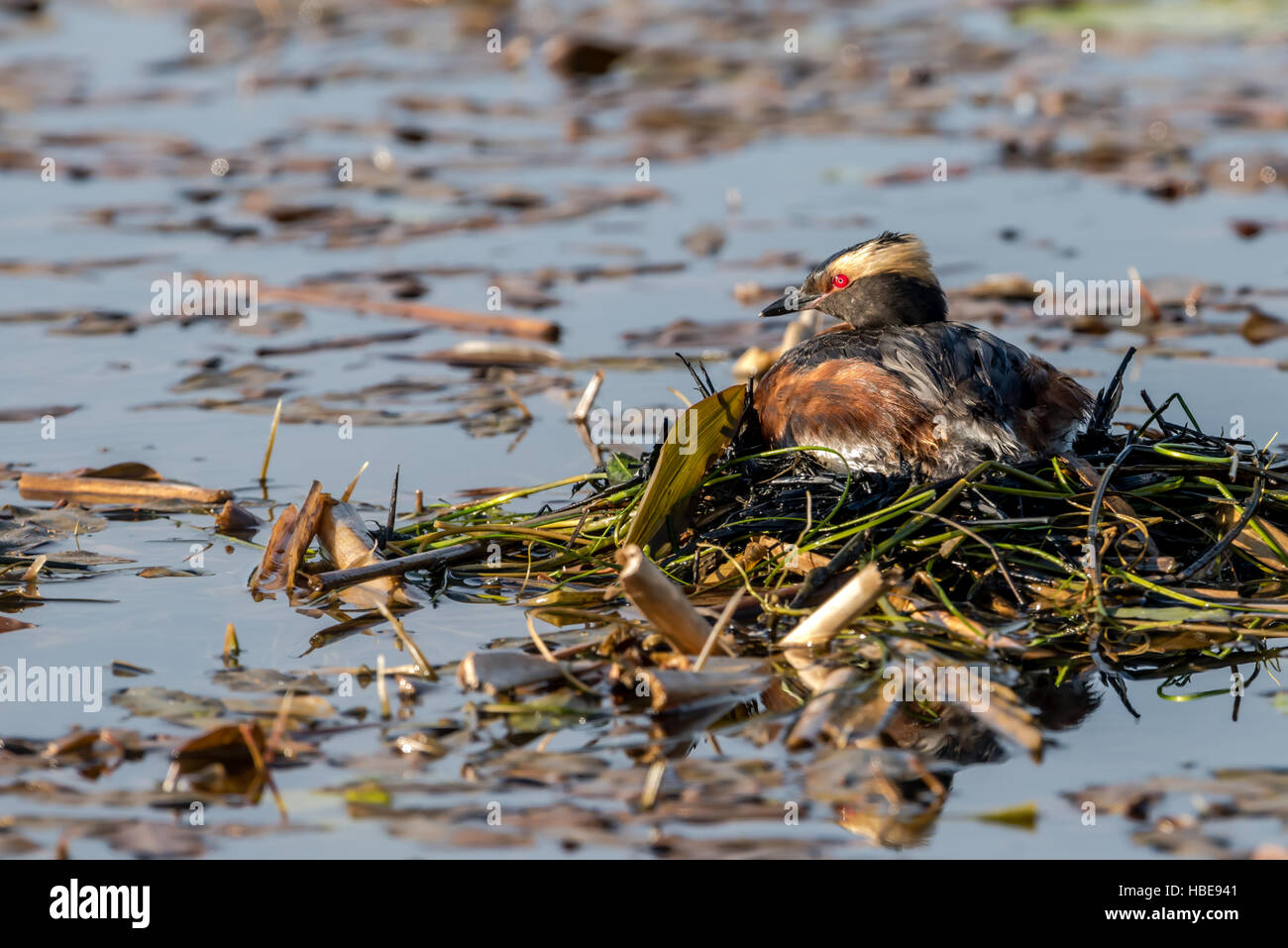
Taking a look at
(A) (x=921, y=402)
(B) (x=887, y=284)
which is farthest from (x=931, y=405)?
(B) (x=887, y=284)

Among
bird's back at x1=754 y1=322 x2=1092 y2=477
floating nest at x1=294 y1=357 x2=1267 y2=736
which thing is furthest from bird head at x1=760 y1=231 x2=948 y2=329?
floating nest at x1=294 y1=357 x2=1267 y2=736

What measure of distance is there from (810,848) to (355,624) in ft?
7.17

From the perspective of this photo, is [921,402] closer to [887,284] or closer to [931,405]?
[931,405]

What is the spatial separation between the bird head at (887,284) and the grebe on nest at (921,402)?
0.55ft

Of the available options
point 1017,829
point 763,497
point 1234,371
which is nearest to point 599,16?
point 1234,371

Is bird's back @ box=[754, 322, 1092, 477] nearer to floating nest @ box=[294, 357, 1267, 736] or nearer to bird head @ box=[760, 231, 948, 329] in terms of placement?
floating nest @ box=[294, 357, 1267, 736]

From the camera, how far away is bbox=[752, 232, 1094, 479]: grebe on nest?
597cm

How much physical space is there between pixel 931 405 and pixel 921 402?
4cm

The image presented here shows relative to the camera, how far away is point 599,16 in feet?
62.9

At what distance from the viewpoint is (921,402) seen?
6020 mm

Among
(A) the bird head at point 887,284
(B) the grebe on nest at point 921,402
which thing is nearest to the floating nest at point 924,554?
(B) the grebe on nest at point 921,402

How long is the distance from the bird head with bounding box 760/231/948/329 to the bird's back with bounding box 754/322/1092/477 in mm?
341

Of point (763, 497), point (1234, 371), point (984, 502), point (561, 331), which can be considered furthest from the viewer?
point (561, 331)
